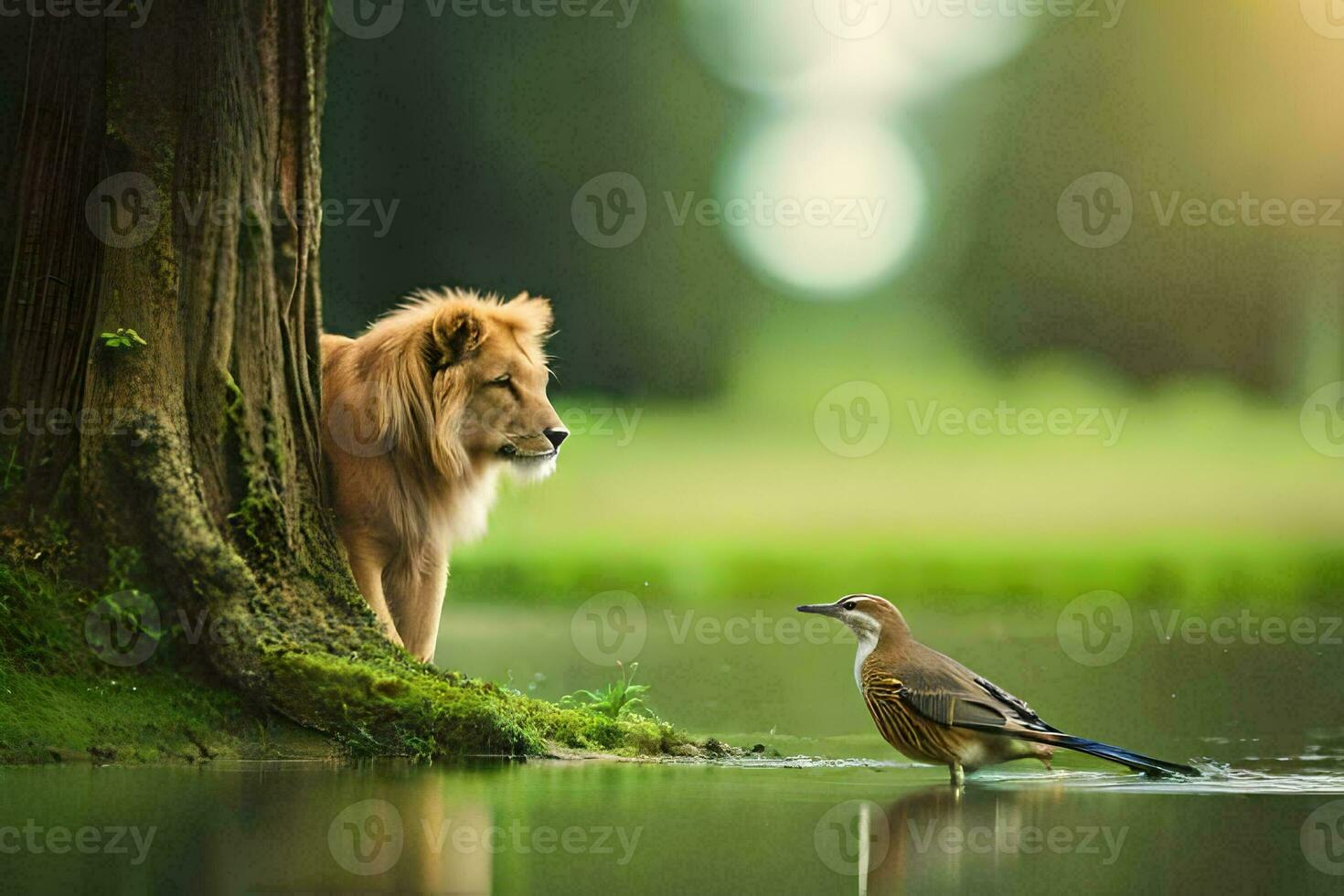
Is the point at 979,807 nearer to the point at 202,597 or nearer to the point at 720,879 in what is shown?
the point at 720,879

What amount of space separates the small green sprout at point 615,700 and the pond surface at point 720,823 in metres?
0.37

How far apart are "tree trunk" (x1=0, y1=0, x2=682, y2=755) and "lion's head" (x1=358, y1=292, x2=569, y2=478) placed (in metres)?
0.57

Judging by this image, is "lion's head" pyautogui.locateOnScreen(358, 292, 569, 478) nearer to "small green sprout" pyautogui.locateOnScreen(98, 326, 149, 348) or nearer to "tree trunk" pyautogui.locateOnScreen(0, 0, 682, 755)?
"tree trunk" pyautogui.locateOnScreen(0, 0, 682, 755)

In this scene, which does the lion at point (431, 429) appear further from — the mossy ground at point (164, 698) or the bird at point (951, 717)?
the bird at point (951, 717)

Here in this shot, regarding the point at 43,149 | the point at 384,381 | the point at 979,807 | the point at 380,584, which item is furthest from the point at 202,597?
the point at 979,807

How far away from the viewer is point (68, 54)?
5.32 meters

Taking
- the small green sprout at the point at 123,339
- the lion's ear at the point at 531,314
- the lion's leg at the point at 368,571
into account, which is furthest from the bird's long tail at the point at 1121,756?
the small green sprout at the point at 123,339

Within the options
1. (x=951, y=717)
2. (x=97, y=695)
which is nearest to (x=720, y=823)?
(x=951, y=717)

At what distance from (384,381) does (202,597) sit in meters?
1.32

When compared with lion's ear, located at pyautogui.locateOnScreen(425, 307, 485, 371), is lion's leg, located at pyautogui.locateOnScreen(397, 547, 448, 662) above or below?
below

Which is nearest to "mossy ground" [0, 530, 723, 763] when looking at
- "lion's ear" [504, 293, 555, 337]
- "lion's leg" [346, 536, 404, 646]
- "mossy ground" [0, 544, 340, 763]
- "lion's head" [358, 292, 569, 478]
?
"mossy ground" [0, 544, 340, 763]

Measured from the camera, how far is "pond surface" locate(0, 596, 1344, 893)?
10.1 feet

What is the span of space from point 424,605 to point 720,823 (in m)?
2.49

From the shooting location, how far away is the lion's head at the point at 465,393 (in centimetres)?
596
